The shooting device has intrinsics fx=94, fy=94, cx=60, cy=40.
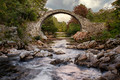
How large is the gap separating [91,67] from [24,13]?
16.5 metres

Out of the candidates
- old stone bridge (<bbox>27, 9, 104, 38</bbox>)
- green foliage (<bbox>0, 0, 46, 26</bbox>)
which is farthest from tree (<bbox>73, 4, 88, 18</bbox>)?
green foliage (<bbox>0, 0, 46, 26</bbox>)

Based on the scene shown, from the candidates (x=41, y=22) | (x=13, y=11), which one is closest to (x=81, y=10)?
(x=41, y=22)

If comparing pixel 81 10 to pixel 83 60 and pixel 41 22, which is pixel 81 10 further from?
pixel 83 60

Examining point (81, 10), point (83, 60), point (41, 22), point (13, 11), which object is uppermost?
point (81, 10)

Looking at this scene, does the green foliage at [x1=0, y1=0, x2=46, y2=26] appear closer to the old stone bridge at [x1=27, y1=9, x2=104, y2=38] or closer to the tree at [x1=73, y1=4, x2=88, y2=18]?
the old stone bridge at [x1=27, y1=9, x2=104, y2=38]

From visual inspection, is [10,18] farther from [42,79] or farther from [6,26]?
[42,79]

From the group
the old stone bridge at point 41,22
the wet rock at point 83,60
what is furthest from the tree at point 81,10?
the wet rock at point 83,60

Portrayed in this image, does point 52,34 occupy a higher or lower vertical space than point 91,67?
higher

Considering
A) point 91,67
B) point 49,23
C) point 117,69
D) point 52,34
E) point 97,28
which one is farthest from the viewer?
point 52,34

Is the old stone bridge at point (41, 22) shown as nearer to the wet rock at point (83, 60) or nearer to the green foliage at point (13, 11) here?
the green foliage at point (13, 11)

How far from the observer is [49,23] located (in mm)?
36000

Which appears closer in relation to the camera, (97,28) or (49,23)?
(97,28)

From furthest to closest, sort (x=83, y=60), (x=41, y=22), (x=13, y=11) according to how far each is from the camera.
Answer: (x=41, y=22), (x=13, y=11), (x=83, y=60)

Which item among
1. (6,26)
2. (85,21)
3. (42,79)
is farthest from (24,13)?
(42,79)
